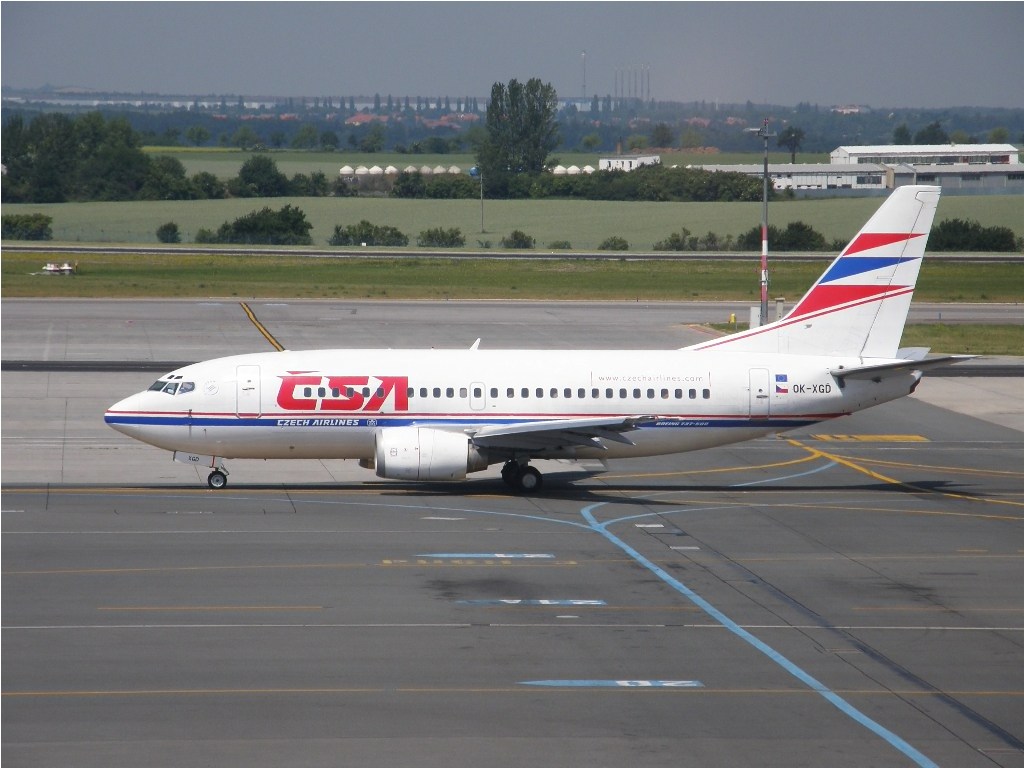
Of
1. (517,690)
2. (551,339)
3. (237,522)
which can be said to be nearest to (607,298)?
(551,339)

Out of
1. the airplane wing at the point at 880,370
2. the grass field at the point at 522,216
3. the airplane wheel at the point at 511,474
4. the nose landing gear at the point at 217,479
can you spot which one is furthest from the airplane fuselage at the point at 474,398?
the grass field at the point at 522,216

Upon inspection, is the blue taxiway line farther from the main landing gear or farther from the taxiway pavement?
the main landing gear

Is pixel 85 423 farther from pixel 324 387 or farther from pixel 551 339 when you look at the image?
pixel 551 339

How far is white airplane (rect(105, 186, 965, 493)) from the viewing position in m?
37.9

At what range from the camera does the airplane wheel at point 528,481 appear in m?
39.0

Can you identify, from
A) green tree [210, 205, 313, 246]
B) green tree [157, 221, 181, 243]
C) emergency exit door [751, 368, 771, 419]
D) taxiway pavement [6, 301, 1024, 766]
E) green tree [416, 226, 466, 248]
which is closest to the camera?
taxiway pavement [6, 301, 1024, 766]

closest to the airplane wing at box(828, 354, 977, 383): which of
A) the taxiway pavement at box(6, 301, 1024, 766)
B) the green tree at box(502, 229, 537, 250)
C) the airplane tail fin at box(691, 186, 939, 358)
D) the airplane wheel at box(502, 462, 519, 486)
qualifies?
the airplane tail fin at box(691, 186, 939, 358)

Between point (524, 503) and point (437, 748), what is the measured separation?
18.8 metres

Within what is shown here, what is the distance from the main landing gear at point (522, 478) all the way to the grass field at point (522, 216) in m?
113

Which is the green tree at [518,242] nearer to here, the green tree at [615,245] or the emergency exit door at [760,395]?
the green tree at [615,245]

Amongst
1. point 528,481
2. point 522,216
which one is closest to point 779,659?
point 528,481

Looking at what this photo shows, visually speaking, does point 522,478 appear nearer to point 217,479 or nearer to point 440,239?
point 217,479

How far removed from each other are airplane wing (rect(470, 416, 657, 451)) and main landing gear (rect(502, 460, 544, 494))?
3.15ft

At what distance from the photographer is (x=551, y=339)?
73.1 metres
